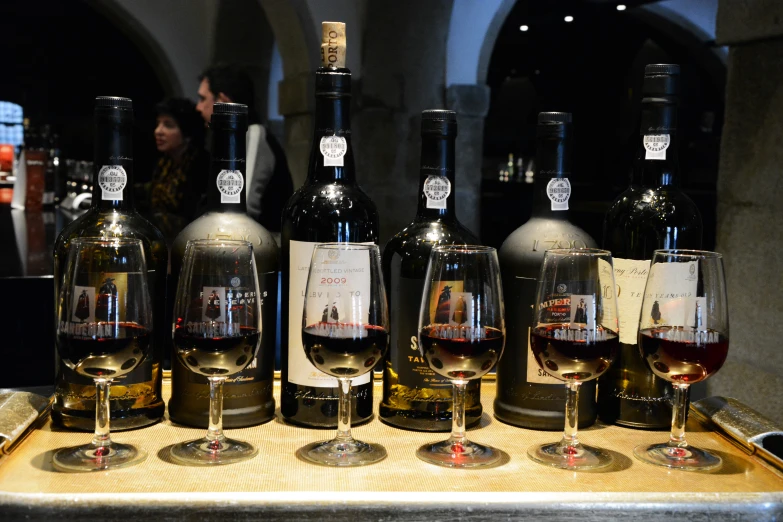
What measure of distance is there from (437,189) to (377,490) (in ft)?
1.33

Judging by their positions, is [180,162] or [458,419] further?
[180,162]

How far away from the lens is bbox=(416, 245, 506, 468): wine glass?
93cm

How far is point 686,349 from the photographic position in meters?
0.96

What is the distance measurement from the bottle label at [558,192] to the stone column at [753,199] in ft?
3.03

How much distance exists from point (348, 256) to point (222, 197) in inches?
8.7

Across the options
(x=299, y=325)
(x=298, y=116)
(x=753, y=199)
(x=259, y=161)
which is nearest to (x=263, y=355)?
(x=299, y=325)

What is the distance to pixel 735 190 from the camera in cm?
194

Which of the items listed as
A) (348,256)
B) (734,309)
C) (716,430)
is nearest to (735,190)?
(734,309)

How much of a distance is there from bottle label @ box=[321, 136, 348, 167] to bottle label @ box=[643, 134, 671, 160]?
39 centimetres

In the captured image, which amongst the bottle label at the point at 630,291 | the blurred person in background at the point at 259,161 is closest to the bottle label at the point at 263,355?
the bottle label at the point at 630,291

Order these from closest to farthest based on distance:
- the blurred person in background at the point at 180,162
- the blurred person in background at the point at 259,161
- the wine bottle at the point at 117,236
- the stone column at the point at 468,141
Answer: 1. the wine bottle at the point at 117,236
2. the blurred person in background at the point at 259,161
3. the blurred person in background at the point at 180,162
4. the stone column at the point at 468,141

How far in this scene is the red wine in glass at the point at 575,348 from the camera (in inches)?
37.2

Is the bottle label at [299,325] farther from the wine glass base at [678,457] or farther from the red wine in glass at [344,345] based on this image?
the wine glass base at [678,457]

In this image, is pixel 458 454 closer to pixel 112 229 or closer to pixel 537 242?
pixel 537 242
